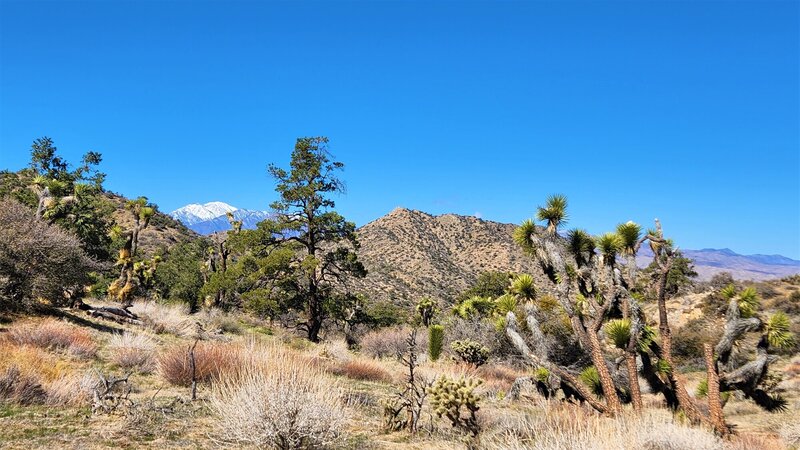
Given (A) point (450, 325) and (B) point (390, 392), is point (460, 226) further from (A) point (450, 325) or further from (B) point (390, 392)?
(B) point (390, 392)

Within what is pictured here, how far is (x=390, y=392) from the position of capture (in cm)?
1209

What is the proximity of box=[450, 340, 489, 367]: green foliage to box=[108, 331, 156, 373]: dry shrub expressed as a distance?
36.5 ft

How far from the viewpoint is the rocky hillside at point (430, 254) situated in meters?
59.3

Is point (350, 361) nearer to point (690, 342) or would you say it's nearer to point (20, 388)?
point (20, 388)

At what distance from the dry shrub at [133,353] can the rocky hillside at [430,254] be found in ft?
130

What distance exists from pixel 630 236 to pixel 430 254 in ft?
208

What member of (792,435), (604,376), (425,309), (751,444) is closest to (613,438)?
(751,444)

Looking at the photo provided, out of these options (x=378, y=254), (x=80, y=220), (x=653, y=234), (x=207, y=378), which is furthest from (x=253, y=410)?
(x=378, y=254)

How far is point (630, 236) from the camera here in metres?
9.66

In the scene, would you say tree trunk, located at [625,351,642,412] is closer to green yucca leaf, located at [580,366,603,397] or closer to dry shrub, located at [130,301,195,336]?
green yucca leaf, located at [580,366,603,397]

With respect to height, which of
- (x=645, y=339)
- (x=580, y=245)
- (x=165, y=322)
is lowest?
(x=165, y=322)

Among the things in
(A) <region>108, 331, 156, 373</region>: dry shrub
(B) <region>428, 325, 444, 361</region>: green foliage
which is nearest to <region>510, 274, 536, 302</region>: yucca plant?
(A) <region>108, 331, 156, 373</region>: dry shrub

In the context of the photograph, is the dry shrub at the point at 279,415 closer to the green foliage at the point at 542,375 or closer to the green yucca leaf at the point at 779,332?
the green foliage at the point at 542,375

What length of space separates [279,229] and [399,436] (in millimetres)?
17337
